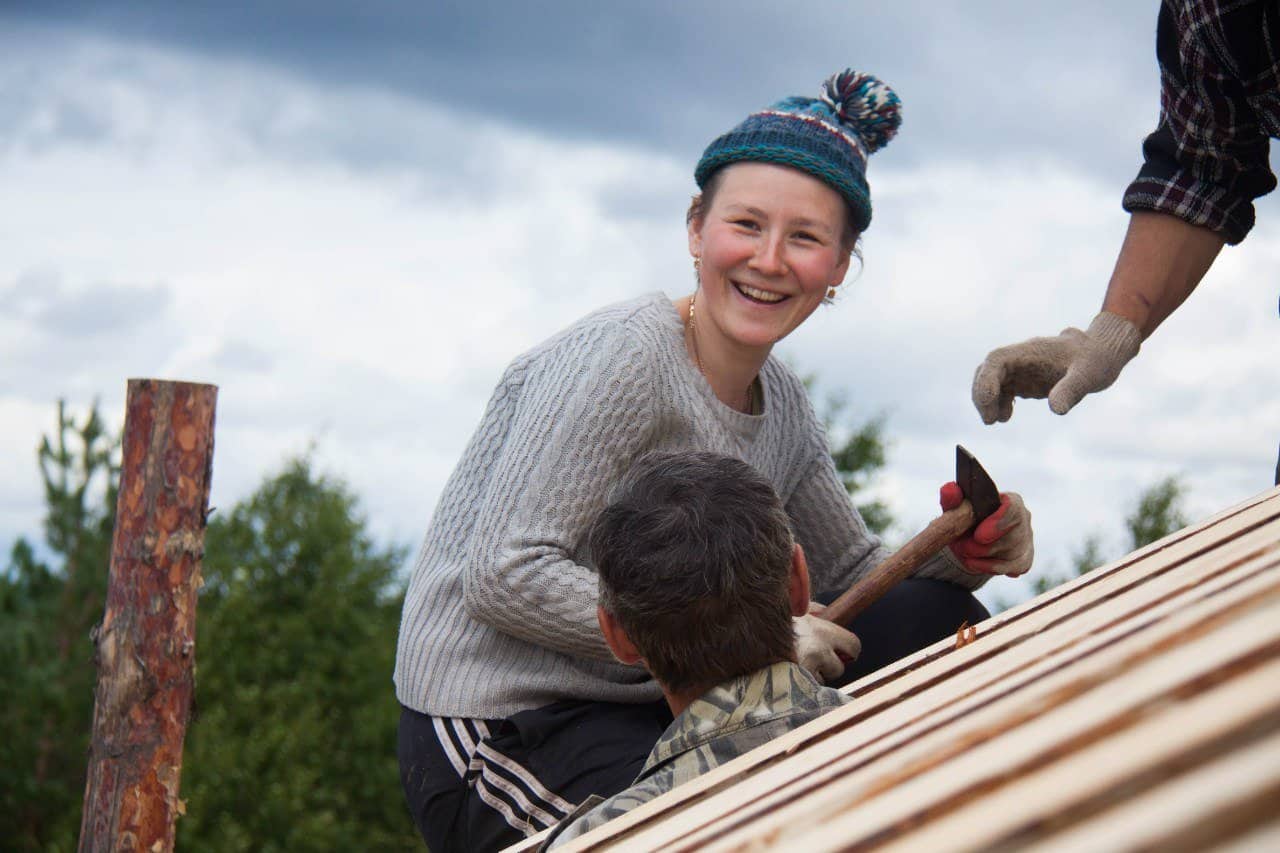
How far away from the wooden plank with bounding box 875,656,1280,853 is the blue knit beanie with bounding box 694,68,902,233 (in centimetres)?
263

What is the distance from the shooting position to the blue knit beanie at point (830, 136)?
3.22 metres

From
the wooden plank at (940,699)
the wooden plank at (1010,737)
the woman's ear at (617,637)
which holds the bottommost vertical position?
the wooden plank at (1010,737)

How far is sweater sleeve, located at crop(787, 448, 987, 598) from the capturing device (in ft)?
11.6

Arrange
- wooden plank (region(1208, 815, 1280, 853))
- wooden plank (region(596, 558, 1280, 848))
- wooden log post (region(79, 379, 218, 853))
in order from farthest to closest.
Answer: wooden log post (region(79, 379, 218, 853)), wooden plank (region(596, 558, 1280, 848)), wooden plank (region(1208, 815, 1280, 853))

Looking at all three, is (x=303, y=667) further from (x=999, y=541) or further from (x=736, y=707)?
(x=736, y=707)

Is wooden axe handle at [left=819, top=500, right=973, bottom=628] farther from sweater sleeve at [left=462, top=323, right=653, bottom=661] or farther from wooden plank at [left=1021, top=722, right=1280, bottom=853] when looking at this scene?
wooden plank at [left=1021, top=722, right=1280, bottom=853]

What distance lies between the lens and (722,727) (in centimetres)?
194

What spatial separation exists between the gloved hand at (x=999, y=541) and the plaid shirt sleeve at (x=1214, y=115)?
29.6 inches

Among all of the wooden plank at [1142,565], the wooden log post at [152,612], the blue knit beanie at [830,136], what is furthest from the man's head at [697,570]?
the wooden log post at [152,612]

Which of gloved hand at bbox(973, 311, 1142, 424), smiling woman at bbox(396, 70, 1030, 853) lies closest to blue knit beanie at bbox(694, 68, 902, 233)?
smiling woman at bbox(396, 70, 1030, 853)

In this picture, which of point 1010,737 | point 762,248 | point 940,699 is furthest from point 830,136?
point 1010,737

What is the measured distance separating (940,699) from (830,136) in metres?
2.22

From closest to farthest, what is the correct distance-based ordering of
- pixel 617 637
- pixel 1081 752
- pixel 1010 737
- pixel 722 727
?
1. pixel 1081 752
2. pixel 1010 737
3. pixel 722 727
4. pixel 617 637

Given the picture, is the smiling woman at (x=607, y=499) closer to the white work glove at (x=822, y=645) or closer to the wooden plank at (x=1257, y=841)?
the white work glove at (x=822, y=645)
